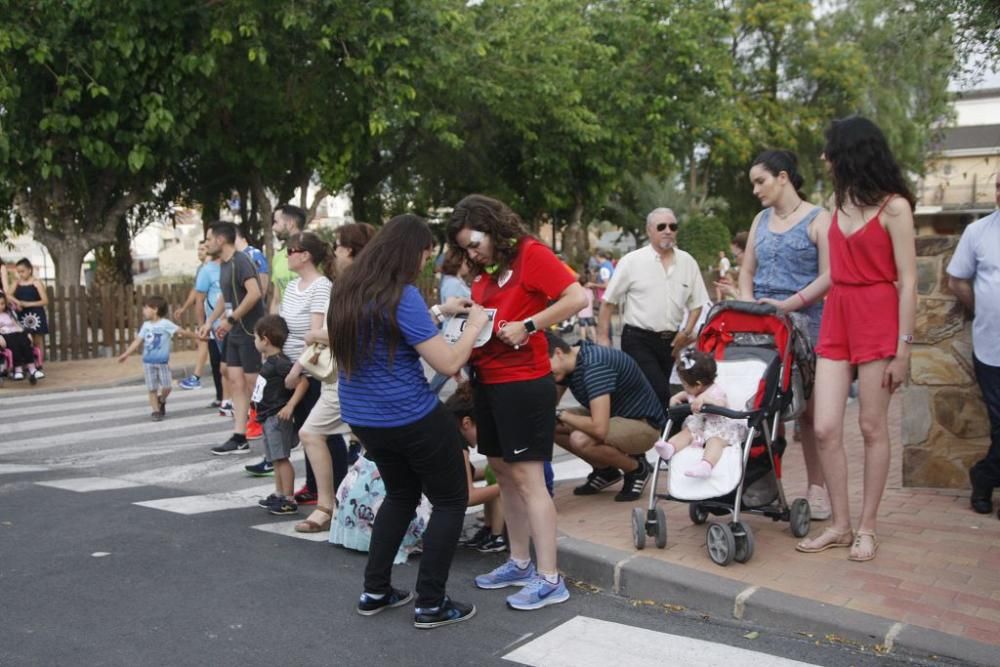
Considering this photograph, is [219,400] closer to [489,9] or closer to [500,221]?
[500,221]

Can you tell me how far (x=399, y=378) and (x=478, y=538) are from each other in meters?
1.76

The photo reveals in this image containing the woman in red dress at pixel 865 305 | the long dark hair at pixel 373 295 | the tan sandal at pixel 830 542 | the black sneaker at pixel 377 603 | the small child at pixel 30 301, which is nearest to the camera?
the long dark hair at pixel 373 295

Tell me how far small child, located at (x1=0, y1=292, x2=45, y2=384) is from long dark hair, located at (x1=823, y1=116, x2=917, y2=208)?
12.4 metres

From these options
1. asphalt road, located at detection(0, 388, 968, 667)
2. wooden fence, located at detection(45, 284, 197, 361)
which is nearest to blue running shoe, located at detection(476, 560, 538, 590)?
asphalt road, located at detection(0, 388, 968, 667)

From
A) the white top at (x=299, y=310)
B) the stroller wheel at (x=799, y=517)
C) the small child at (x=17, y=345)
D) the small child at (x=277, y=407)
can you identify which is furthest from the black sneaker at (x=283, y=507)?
the small child at (x=17, y=345)

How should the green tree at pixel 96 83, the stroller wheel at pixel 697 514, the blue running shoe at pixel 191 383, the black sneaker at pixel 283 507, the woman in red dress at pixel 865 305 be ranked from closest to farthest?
1. the woman in red dress at pixel 865 305
2. the stroller wheel at pixel 697 514
3. the black sneaker at pixel 283 507
4. the blue running shoe at pixel 191 383
5. the green tree at pixel 96 83

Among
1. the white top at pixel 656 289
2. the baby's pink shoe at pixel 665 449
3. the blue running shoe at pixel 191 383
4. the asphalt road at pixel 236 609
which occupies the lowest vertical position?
the asphalt road at pixel 236 609

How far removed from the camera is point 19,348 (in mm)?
14219

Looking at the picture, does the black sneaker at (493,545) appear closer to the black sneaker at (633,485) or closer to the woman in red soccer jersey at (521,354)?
the woman in red soccer jersey at (521,354)

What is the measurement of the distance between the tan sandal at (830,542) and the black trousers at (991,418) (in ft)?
3.99

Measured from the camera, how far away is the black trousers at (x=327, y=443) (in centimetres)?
630

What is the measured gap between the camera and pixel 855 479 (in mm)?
7008

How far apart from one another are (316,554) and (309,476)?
1238 millimetres

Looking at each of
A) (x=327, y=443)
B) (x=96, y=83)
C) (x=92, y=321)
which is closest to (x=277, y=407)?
(x=327, y=443)
